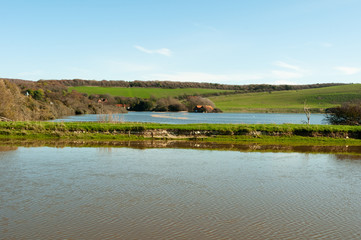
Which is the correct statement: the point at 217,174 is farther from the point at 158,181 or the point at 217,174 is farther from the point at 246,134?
the point at 246,134

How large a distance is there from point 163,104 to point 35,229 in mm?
97112

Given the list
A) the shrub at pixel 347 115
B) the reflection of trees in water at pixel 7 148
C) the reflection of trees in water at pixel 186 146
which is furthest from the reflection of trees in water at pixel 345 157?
the reflection of trees in water at pixel 7 148

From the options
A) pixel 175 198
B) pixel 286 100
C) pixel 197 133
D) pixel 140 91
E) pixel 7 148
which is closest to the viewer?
pixel 175 198

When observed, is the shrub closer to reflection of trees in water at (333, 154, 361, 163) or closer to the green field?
reflection of trees in water at (333, 154, 361, 163)

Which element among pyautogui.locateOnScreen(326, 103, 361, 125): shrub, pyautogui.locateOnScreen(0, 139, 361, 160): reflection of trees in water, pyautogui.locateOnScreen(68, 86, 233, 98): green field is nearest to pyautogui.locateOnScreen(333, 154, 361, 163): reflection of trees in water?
pyautogui.locateOnScreen(0, 139, 361, 160): reflection of trees in water

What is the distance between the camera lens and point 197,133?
26641mm

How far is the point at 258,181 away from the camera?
12688 millimetres

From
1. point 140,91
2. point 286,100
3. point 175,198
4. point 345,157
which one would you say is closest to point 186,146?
point 345,157

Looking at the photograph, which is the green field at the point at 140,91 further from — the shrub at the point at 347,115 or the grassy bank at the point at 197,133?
the shrub at the point at 347,115

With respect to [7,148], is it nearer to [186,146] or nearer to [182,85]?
[186,146]

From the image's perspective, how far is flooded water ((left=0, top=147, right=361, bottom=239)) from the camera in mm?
7809

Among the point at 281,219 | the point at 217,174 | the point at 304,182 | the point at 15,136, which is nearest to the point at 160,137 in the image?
the point at 15,136

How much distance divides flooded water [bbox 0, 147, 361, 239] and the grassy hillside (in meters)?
89.1

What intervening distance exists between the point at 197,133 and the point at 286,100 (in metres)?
99.8
